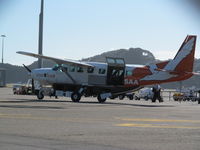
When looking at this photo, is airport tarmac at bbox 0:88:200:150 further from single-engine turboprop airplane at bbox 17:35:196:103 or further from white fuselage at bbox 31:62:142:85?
white fuselage at bbox 31:62:142:85

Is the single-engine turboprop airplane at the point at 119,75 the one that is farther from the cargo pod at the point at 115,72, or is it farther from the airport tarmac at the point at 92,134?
the airport tarmac at the point at 92,134

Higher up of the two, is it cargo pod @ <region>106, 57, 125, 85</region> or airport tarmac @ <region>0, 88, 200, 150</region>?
cargo pod @ <region>106, 57, 125, 85</region>

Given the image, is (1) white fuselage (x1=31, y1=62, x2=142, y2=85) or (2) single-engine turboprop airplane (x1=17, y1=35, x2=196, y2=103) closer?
(2) single-engine turboprop airplane (x1=17, y1=35, x2=196, y2=103)

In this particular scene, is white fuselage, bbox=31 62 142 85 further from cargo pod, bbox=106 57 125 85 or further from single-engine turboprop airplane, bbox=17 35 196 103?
cargo pod, bbox=106 57 125 85

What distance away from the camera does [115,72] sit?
36188 millimetres

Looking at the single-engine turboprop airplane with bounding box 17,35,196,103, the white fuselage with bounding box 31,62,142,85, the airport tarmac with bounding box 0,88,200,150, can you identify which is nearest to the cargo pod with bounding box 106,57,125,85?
the single-engine turboprop airplane with bounding box 17,35,196,103

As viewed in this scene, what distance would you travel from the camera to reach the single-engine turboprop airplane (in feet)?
118

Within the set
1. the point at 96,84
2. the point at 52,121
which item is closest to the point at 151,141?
the point at 52,121

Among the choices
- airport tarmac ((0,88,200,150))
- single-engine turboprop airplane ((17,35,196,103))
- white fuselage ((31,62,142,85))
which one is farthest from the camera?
white fuselage ((31,62,142,85))

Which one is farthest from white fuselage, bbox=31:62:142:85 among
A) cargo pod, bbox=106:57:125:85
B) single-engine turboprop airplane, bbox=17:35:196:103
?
cargo pod, bbox=106:57:125:85

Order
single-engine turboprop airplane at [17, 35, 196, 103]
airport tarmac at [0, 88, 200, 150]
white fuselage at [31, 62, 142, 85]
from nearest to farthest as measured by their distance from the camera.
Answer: airport tarmac at [0, 88, 200, 150]
single-engine turboprop airplane at [17, 35, 196, 103]
white fuselage at [31, 62, 142, 85]

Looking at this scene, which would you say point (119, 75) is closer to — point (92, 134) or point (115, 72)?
point (115, 72)

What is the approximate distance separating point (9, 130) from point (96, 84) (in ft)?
73.1

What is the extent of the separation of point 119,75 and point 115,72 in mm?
407
